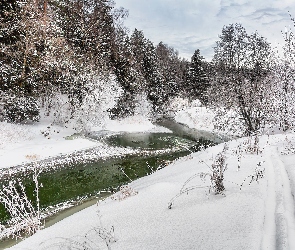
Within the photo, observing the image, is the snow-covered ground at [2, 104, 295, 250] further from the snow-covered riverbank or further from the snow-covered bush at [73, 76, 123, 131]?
the snow-covered bush at [73, 76, 123, 131]

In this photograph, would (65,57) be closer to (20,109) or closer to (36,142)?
(20,109)

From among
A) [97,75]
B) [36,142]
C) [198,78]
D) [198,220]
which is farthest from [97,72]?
[198,220]

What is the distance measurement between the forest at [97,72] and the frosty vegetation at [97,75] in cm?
7

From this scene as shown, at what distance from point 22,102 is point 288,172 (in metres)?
19.6

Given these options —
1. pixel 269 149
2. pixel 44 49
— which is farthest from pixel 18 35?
pixel 269 149

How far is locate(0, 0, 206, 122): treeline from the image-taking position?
66.8ft

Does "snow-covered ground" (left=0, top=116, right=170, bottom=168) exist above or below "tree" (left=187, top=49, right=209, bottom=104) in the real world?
below

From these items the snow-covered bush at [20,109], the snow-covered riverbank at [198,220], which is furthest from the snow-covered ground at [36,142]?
the snow-covered riverbank at [198,220]

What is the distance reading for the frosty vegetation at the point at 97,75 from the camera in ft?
57.0

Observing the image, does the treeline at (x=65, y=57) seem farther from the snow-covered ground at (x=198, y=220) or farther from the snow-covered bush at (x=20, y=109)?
the snow-covered ground at (x=198, y=220)

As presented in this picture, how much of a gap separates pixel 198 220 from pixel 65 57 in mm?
22659

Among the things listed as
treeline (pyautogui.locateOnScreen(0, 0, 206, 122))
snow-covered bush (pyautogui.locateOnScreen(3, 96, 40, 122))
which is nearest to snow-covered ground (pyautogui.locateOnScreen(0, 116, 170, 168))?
snow-covered bush (pyautogui.locateOnScreen(3, 96, 40, 122))

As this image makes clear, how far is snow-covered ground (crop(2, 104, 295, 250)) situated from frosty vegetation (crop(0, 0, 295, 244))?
20.6 inches

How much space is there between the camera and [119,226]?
455 centimetres
